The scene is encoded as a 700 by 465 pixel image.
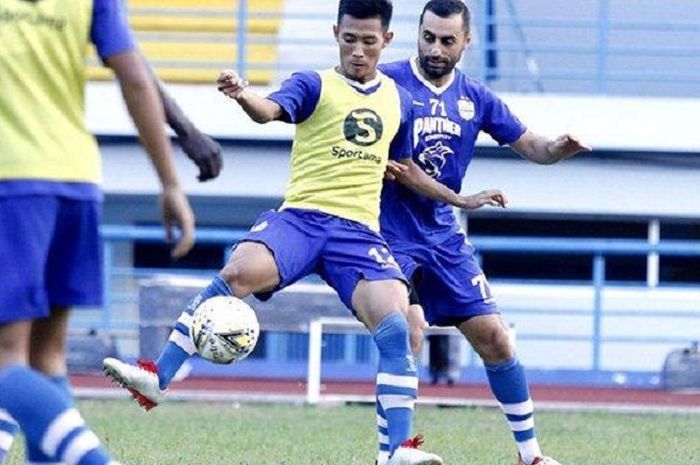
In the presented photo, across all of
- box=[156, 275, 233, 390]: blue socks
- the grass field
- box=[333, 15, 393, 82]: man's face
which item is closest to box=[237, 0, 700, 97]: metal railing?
the grass field

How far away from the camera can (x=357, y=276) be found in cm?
836

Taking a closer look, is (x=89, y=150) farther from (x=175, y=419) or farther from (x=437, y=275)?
(x=175, y=419)

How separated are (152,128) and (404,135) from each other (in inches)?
133

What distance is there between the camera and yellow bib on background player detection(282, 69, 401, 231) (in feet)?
27.8

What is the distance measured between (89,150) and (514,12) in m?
14.6

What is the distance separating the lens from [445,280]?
900 centimetres

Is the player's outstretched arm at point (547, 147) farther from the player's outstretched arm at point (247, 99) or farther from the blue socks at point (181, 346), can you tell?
the blue socks at point (181, 346)

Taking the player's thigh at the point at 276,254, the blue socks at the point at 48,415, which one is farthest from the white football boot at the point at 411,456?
the blue socks at the point at 48,415

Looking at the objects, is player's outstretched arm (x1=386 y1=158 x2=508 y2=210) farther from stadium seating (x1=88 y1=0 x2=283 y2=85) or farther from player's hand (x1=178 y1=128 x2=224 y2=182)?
stadium seating (x1=88 y1=0 x2=283 y2=85)

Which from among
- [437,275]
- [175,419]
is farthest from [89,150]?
[175,419]

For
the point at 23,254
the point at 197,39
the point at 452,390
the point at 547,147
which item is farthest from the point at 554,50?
the point at 23,254

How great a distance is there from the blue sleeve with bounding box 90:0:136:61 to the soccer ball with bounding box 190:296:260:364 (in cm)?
287

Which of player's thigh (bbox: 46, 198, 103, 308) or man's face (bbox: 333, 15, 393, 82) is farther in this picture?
man's face (bbox: 333, 15, 393, 82)

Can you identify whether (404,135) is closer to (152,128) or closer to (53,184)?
(152,128)
